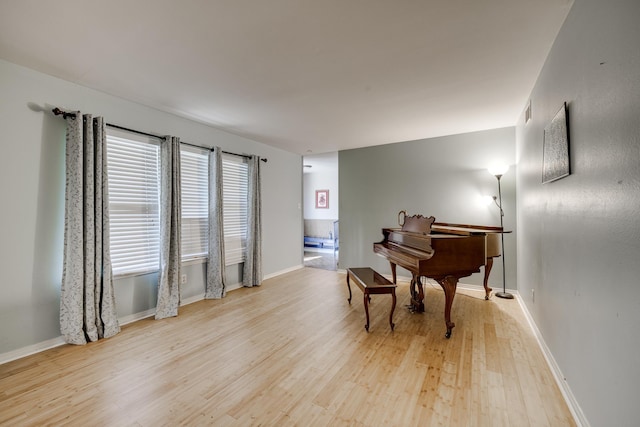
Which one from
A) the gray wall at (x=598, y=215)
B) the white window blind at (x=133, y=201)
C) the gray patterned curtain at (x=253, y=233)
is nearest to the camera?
the gray wall at (x=598, y=215)

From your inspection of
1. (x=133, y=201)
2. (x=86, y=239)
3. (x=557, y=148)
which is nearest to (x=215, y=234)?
(x=133, y=201)

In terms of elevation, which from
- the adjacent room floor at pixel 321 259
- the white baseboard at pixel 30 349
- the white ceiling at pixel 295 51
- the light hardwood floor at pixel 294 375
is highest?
the white ceiling at pixel 295 51

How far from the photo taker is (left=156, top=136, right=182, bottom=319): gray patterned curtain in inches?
128

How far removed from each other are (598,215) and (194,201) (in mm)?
4037

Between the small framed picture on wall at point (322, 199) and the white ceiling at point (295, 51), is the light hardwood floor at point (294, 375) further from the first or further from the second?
the small framed picture on wall at point (322, 199)

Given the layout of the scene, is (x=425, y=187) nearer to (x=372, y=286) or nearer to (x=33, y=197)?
(x=372, y=286)

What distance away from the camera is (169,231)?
331 centimetres

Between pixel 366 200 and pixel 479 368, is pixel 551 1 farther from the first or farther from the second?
pixel 366 200

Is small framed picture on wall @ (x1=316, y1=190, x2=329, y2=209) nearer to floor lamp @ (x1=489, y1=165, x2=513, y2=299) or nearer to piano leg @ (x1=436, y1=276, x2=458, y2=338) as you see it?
floor lamp @ (x1=489, y1=165, x2=513, y2=299)

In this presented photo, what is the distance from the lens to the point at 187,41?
1971 mm

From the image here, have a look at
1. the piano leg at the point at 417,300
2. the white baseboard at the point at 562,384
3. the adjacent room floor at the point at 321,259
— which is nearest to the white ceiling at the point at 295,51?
the piano leg at the point at 417,300

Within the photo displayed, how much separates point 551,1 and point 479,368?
2566mm

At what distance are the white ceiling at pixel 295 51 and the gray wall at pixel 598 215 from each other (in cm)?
47

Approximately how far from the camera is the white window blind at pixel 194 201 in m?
3.70
